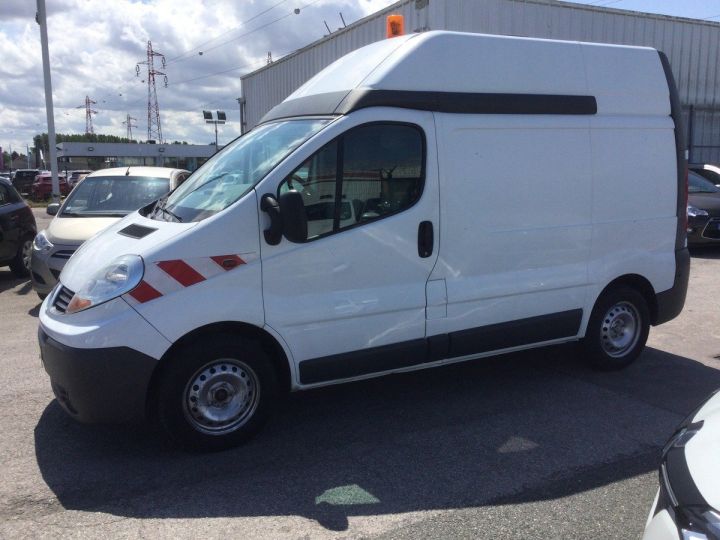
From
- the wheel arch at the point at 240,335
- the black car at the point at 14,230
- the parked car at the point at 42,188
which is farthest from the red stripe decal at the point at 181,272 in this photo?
the parked car at the point at 42,188

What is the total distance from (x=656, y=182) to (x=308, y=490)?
3.85 m

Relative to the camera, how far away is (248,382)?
416 cm

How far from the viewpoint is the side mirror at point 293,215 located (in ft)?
12.8

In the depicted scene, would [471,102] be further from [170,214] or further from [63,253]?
[63,253]

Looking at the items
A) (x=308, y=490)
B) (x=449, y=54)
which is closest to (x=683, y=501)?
(x=308, y=490)

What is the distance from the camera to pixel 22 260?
10.3 m

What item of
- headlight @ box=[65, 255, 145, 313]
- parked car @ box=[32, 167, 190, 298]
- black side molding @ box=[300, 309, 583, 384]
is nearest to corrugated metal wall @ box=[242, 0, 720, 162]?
parked car @ box=[32, 167, 190, 298]

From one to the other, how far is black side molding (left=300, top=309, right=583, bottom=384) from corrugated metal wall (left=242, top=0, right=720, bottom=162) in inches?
368

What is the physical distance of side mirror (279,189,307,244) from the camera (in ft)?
12.8

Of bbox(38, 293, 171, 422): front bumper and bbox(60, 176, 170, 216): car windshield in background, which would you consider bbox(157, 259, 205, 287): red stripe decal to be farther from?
bbox(60, 176, 170, 216): car windshield in background

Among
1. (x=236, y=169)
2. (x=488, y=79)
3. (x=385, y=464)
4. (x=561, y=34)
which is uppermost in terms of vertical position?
(x=561, y=34)

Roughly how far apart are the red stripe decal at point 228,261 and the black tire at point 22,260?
24.7 feet

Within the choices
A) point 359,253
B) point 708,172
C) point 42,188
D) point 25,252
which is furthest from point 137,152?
point 359,253

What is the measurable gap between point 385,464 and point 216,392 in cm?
111
